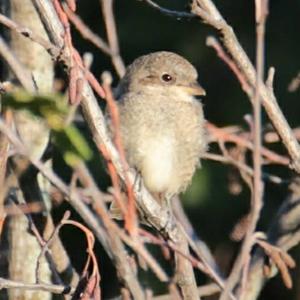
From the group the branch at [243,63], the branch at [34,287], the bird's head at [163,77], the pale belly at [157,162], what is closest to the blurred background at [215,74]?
the bird's head at [163,77]

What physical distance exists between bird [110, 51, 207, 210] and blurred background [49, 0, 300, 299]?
2218mm

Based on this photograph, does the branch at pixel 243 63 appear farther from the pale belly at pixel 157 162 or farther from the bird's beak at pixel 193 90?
the bird's beak at pixel 193 90

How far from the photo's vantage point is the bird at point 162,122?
4.52 meters

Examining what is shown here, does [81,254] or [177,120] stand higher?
[177,120]

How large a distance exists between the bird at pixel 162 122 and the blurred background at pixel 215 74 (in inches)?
87.3

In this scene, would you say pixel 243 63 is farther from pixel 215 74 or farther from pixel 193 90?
pixel 215 74

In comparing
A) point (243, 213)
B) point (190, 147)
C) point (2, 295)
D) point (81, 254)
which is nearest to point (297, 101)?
point (243, 213)

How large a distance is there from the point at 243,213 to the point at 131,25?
1.64 metres

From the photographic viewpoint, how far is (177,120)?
4.65 m

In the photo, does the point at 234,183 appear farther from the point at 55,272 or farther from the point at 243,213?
the point at 243,213

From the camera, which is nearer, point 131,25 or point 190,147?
point 190,147

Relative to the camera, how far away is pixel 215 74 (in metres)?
8.02

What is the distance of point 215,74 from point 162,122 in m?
3.47

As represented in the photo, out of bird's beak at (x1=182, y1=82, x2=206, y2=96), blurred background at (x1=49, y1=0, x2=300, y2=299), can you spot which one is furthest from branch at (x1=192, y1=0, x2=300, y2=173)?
blurred background at (x1=49, y1=0, x2=300, y2=299)
